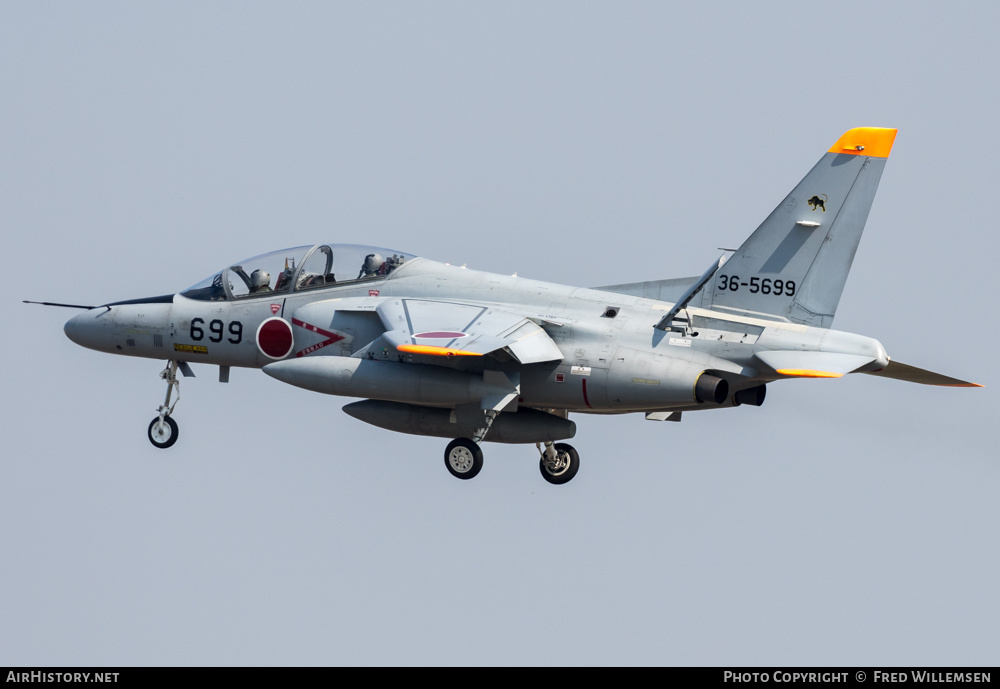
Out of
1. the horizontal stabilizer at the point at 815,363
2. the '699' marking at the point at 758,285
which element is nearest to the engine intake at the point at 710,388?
the horizontal stabilizer at the point at 815,363

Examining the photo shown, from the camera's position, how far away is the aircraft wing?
899 inches

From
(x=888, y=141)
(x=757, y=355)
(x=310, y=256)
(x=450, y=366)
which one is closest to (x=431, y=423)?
(x=450, y=366)

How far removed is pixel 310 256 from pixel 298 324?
3.74ft

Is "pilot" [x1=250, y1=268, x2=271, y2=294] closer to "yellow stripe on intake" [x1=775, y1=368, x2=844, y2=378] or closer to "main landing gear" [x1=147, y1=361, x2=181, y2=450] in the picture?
"main landing gear" [x1=147, y1=361, x2=181, y2=450]

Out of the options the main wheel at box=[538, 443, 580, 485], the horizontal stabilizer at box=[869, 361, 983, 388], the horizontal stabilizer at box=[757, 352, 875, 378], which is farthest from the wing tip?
the main wheel at box=[538, 443, 580, 485]

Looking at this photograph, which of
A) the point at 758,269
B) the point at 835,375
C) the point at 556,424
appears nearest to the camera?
the point at 835,375

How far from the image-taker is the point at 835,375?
2145cm

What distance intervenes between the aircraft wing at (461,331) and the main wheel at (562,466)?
2393 millimetres

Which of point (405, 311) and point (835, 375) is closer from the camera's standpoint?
point (835, 375)

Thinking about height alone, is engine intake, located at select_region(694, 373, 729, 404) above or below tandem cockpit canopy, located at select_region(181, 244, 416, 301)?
below

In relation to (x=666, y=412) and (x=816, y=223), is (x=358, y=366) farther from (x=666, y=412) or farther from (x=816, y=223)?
(x=816, y=223)

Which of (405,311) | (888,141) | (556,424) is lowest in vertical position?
(556,424)

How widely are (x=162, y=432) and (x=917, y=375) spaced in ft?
37.1

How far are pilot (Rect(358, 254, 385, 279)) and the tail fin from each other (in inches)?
213
